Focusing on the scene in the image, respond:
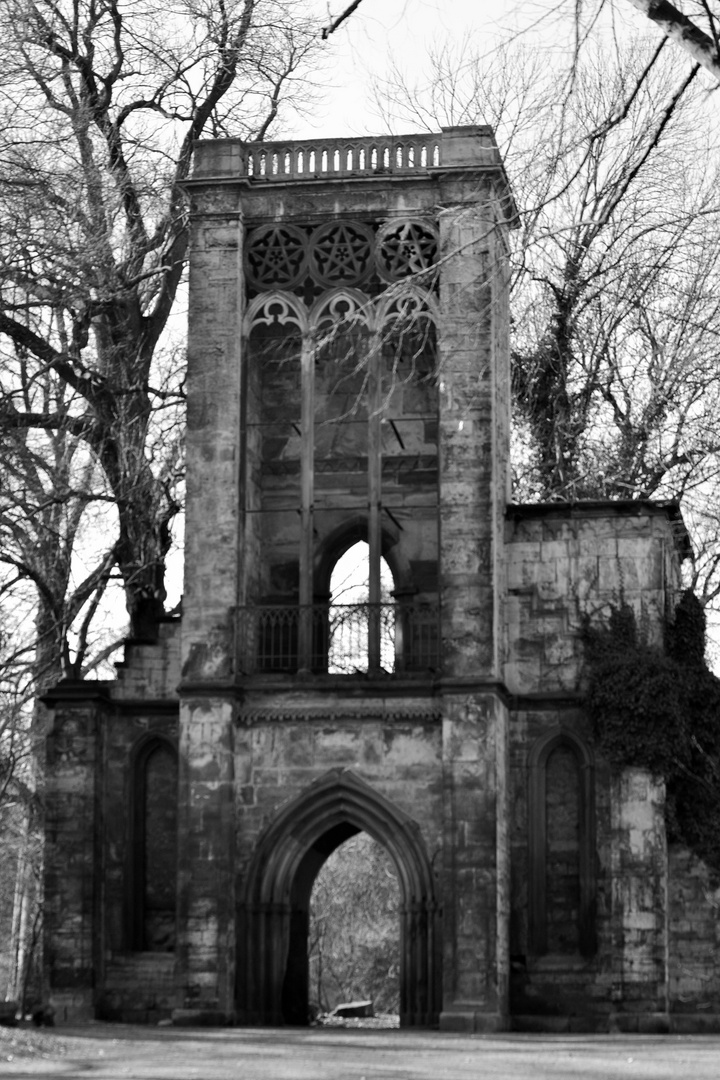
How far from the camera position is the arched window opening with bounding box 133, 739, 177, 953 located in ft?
90.7

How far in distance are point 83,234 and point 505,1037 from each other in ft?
33.6

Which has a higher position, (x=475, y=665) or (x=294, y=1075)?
(x=475, y=665)

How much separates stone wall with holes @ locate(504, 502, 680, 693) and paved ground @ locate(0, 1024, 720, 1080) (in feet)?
15.7

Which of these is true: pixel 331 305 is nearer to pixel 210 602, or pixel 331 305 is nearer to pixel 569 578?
pixel 210 602

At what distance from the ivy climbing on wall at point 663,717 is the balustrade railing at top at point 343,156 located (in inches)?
239

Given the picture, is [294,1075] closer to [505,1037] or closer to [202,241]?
[505,1037]

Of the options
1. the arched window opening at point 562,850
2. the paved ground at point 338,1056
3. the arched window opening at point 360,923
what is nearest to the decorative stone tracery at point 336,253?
the arched window opening at point 562,850

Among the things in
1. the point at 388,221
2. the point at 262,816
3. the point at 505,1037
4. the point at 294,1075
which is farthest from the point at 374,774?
the point at 294,1075

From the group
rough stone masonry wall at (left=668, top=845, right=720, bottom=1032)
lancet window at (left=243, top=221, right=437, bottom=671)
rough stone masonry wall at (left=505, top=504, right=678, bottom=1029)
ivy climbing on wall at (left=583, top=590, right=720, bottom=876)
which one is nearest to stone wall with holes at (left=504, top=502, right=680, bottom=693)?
rough stone masonry wall at (left=505, top=504, right=678, bottom=1029)

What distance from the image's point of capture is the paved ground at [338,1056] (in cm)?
1677

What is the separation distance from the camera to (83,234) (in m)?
25.8

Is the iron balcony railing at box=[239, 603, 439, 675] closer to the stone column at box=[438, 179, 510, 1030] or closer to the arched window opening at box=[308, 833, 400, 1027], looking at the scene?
the stone column at box=[438, 179, 510, 1030]

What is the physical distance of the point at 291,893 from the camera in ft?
86.6

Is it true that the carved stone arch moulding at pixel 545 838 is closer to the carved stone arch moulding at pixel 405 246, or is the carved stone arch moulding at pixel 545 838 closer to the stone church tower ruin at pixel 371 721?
the stone church tower ruin at pixel 371 721
